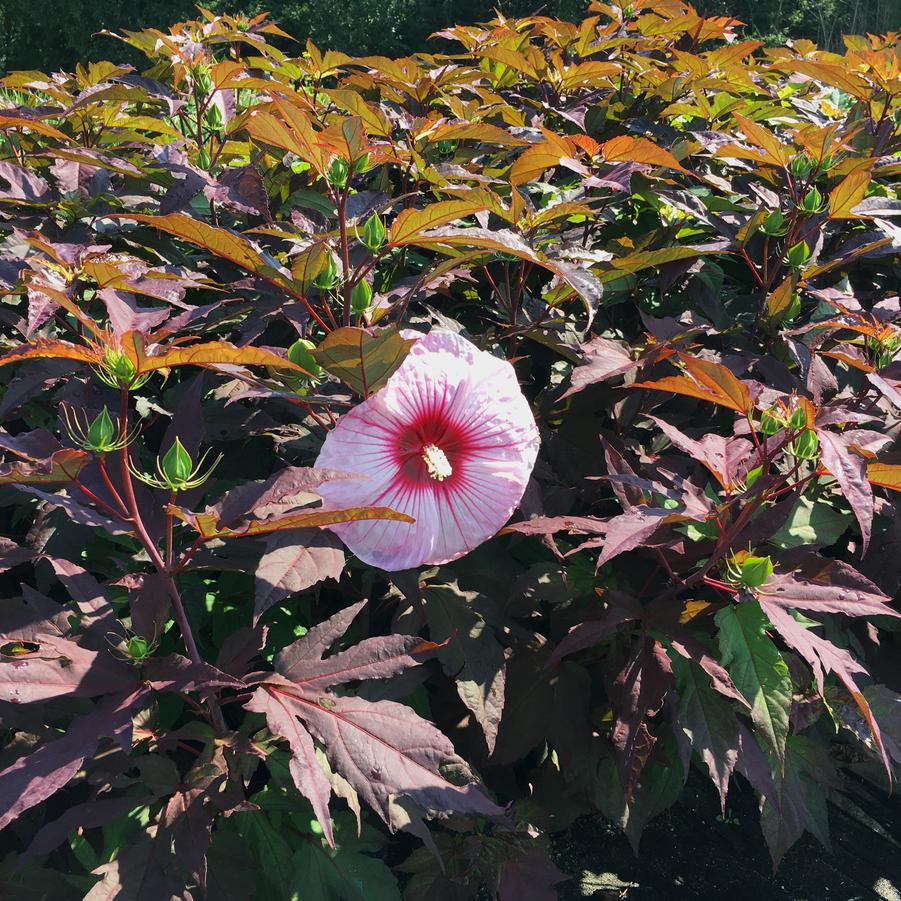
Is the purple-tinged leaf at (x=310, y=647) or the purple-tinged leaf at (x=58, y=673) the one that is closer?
the purple-tinged leaf at (x=58, y=673)

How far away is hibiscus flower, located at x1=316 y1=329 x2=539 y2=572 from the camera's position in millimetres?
1241

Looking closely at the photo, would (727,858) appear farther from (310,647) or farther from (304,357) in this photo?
(304,357)

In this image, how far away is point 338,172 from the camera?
1325mm

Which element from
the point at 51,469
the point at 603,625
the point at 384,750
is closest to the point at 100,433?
the point at 51,469

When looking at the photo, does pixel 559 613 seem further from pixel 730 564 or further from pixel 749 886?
pixel 749 886

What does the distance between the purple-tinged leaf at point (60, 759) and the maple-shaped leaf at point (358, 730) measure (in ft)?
0.54

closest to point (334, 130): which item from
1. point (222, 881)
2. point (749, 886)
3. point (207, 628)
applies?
point (207, 628)

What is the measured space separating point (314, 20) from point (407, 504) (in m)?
15.9

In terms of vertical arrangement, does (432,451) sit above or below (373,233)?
below

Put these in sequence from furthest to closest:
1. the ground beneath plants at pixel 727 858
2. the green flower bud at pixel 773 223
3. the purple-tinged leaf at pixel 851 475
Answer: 1. the ground beneath plants at pixel 727 858
2. the green flower bud at pixel 773 223
3. the purple-tinged leaf at pixel 851 475

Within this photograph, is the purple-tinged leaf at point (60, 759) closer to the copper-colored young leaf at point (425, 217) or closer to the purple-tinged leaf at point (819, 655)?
the copper-colored young leaf at point (425, 217)

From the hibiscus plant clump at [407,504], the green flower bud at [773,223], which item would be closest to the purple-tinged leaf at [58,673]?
the hibiscus plant clump at [407,504]

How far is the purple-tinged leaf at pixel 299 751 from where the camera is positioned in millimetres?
1075

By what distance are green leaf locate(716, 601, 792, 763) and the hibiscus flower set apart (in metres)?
0.40
